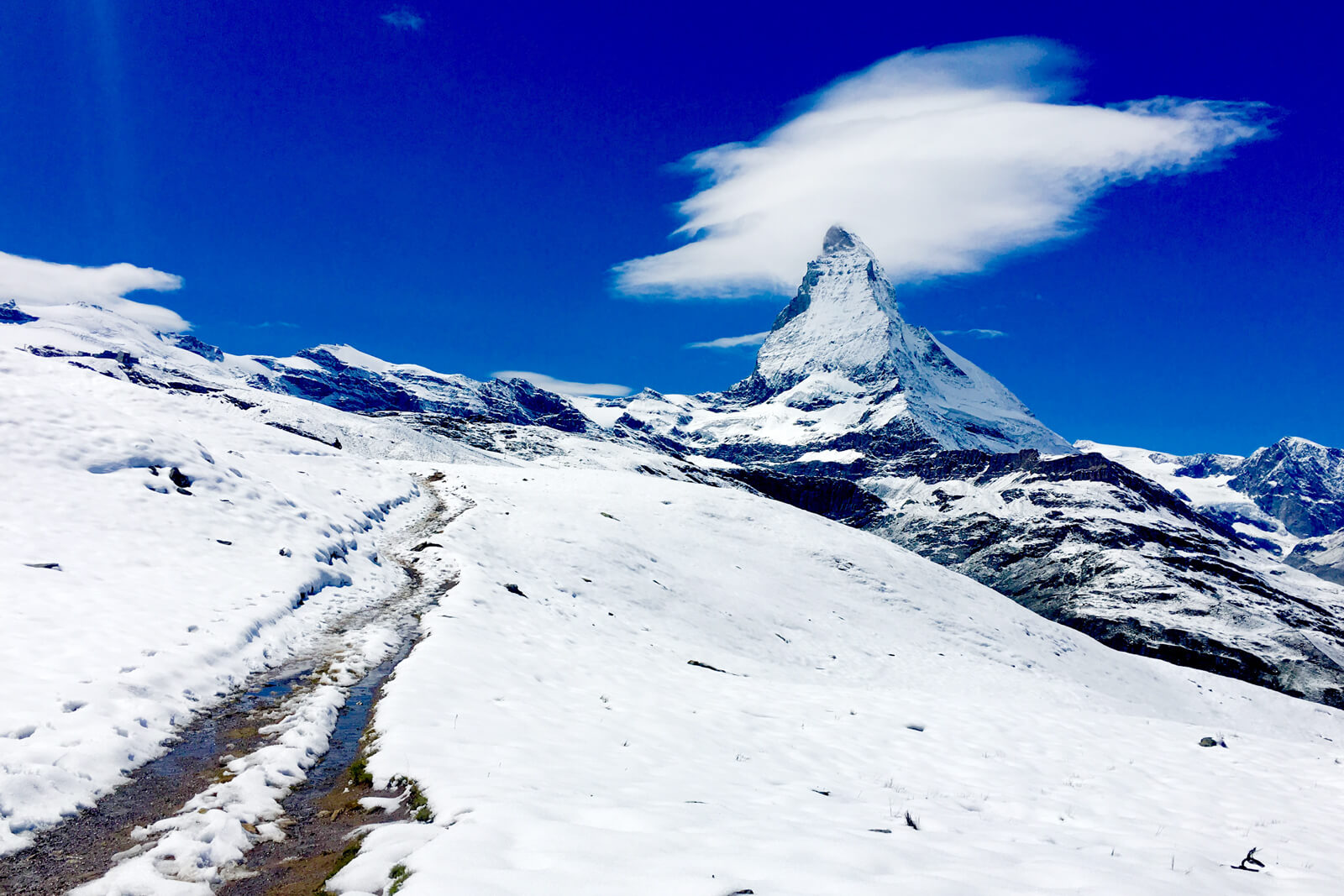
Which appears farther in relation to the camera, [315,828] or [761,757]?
[761,757]

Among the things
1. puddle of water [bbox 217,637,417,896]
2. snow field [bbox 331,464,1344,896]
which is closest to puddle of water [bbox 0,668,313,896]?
puddle of water [bbox 217,637,417,896]

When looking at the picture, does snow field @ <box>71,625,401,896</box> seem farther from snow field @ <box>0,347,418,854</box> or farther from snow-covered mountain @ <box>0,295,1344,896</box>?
snow field @ <box>0,347,418,854</box>

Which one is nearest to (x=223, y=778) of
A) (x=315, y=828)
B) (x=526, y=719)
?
(x=315, y=828)

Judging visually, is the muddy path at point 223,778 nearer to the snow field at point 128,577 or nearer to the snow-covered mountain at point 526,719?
the snow-covered mountain at point 526,719

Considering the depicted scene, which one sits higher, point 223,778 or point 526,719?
point 526,719

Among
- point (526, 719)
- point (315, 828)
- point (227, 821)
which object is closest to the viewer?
point (227, 821)

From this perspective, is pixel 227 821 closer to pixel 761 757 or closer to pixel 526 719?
pixel 526 719

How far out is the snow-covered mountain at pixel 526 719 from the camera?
274 inches

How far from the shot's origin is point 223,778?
8664 millimetres

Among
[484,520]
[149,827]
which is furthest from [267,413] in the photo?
[149,827]

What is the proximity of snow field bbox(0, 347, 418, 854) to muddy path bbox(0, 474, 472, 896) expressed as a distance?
11.7 inches

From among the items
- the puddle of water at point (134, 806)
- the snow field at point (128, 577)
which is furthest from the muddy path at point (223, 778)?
the snow field at point (128, 577)

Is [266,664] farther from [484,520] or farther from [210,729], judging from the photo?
[484,520]

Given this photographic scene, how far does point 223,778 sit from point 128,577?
993cm
